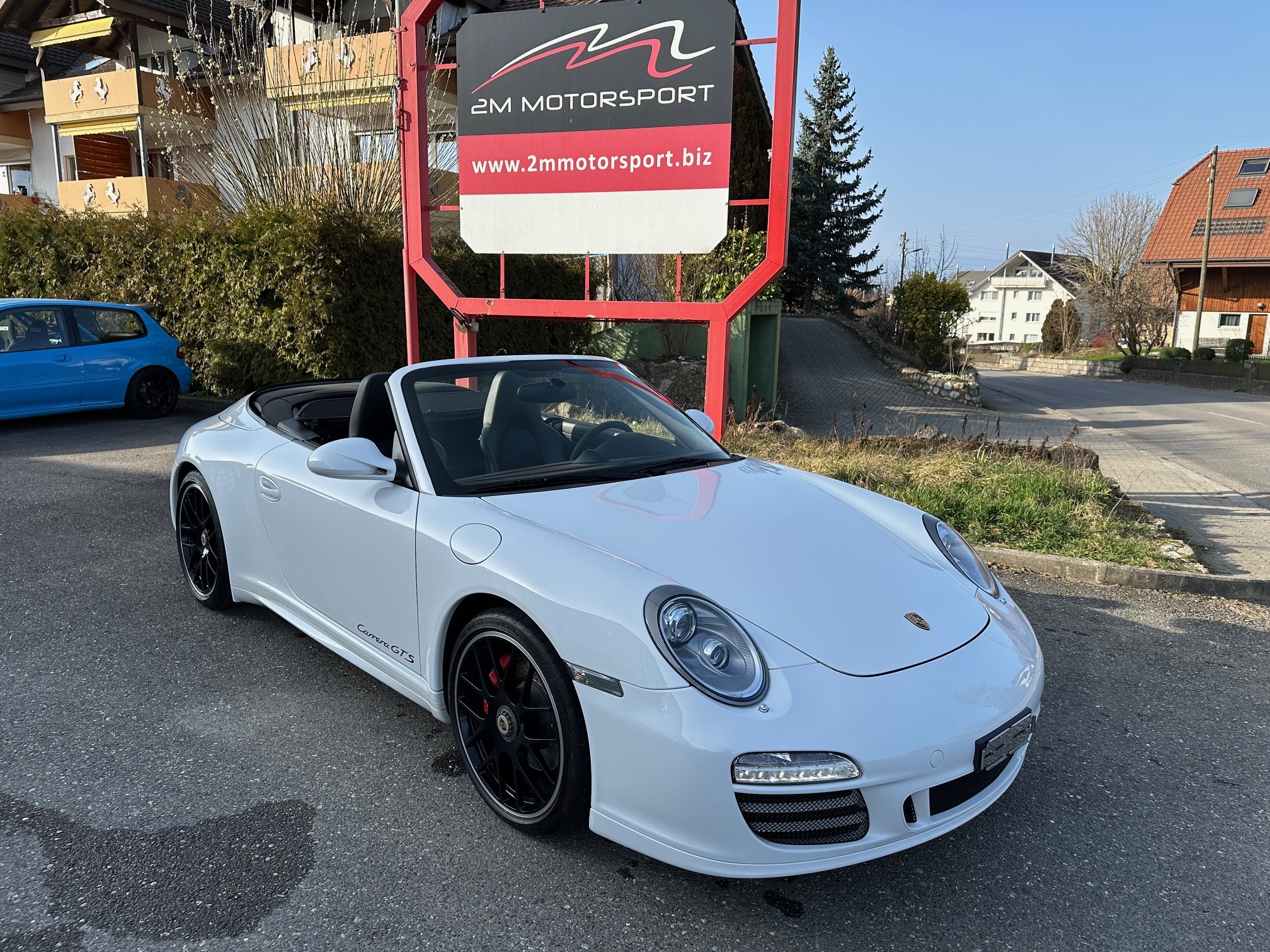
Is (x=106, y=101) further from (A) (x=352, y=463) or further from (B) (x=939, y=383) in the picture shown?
(A) (x=352, y=463)

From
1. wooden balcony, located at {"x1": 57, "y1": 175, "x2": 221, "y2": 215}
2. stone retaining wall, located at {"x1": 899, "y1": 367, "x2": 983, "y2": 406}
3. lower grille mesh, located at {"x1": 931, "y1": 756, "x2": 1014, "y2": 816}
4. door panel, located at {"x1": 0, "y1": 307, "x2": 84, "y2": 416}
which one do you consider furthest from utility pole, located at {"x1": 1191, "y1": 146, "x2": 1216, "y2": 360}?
lower grille mesh, located at {"x1": 931, "y1": 756, "x2": 1014, "y2": 816}

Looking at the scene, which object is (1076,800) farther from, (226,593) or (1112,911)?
(226,593)

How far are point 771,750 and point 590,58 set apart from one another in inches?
257

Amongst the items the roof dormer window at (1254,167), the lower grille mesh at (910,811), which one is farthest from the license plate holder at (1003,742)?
the roof dormer window at (1254,167)

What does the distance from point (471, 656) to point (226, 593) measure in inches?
86.2

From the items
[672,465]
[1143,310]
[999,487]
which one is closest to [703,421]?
[672,465]

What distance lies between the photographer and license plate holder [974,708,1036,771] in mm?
2374

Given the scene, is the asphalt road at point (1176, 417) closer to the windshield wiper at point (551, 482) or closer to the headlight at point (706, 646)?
the windshield wiper at point (551, 482)

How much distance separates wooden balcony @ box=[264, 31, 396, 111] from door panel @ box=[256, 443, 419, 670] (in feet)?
39.9

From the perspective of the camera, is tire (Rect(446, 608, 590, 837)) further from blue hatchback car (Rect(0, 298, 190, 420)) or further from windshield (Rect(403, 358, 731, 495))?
blue hatchback car (Rect(0, 298, 190, 420))

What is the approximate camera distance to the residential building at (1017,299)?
8550 cm

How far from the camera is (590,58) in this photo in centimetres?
725

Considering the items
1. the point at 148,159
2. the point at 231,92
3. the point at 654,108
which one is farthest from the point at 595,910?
the point at 148,159

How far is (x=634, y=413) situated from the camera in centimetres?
393
